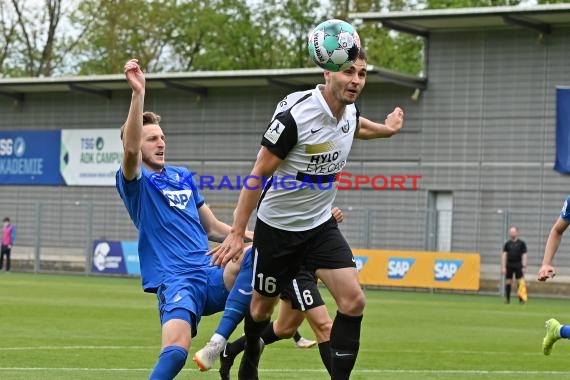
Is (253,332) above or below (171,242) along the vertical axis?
below

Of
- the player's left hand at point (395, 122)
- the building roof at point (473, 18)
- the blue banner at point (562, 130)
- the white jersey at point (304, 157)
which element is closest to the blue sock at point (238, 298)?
the white jersey at point (304, 157)

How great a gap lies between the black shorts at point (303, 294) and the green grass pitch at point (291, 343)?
4.24ft

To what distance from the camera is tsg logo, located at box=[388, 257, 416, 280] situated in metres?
38.0

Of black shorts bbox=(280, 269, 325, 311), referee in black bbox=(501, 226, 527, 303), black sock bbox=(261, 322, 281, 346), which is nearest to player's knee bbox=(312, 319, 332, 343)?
black shorts bbox=(280, 269, 325, 311)

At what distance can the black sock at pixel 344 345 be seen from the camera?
9281 millimetres

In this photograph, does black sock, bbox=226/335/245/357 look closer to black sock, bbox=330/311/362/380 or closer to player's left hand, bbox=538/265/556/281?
black sock, bbox=330/311/362/380

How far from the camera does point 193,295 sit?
359 inches

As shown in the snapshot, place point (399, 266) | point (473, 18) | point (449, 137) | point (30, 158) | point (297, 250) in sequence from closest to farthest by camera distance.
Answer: point (297, 250) → point (399, 266) → point (473, 18) → point (449, 137) → point (30, 158)

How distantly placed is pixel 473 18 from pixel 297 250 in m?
30.7

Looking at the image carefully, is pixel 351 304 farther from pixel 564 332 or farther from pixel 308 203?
pixel 564 332

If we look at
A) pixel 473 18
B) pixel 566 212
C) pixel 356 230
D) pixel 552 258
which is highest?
pixel 473 18

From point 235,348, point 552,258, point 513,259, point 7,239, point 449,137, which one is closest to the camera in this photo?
point 235,348

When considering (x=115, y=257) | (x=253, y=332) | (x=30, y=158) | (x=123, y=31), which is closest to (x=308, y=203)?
(x=253, y=332)

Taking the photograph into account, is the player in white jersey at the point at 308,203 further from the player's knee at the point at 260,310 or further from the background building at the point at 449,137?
the background building at the point at 449,137
